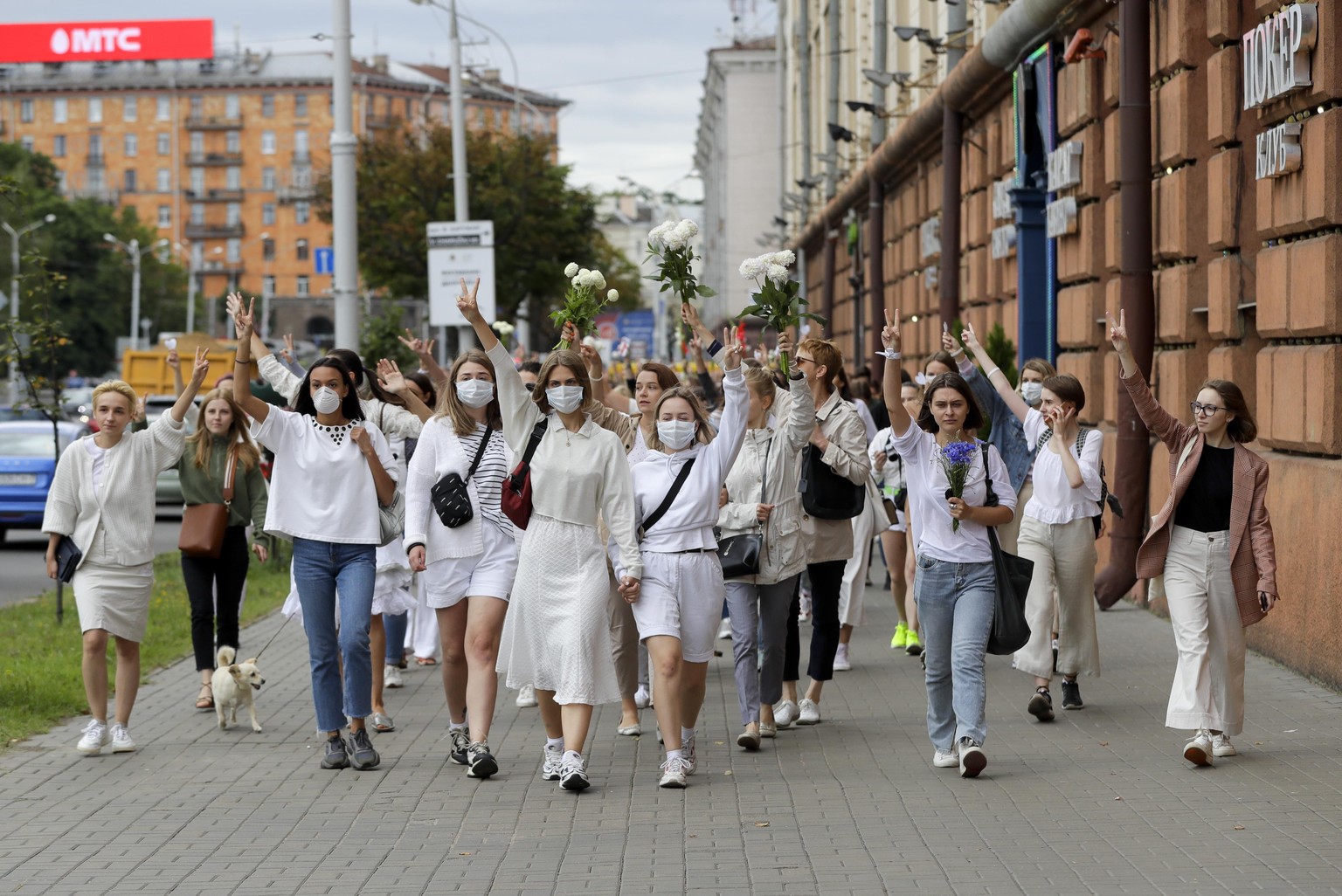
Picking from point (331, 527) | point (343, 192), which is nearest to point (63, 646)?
point (331, 527)

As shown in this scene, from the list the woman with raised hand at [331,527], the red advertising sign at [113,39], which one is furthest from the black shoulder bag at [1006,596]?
the red advertising sign at [113,39]

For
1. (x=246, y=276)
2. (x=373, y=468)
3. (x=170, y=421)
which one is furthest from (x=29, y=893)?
(x=246, y=276)

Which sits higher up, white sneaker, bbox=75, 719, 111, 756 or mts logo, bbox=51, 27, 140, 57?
mts logo, bbox=51, 27, 140, 57

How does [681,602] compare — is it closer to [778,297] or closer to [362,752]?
[362,752]

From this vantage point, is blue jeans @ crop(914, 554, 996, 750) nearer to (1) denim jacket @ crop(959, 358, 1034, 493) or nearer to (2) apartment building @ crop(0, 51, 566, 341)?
(1) denim jacket @ crop(959, 358, 1034, 493)

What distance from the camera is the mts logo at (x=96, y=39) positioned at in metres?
72.9

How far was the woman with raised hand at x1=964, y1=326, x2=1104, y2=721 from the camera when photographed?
9477mm

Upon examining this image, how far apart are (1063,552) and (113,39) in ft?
235

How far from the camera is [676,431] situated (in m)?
7.88

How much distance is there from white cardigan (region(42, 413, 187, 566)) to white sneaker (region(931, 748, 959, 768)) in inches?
151

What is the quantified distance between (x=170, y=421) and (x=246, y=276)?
13646 centimetres

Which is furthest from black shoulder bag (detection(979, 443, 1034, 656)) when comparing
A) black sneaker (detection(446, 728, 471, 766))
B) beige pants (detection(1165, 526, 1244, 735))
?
black sneaker (detection(446, 728, 471, 766))

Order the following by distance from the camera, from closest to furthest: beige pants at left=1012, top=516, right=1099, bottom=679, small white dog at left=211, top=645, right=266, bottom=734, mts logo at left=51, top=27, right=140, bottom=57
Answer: small white dog at left=211, top=645, right=266, bottom=734 → beige pants at left=1012, top=516, right=1099, bottom=679 → mts logo at left=51, top=27, right=140, bottom=57

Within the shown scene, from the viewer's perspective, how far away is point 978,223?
890 inches
